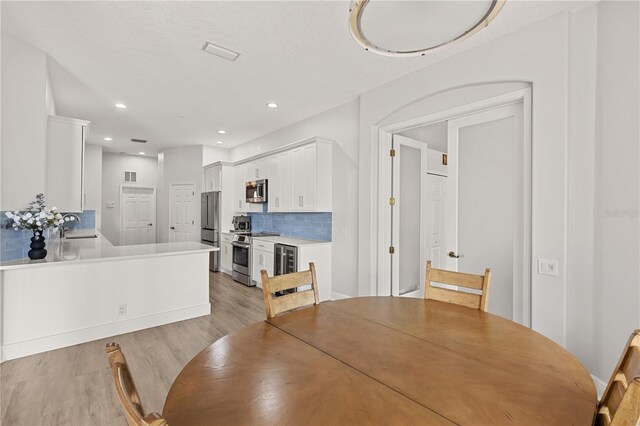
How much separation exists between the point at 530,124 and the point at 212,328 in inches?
149

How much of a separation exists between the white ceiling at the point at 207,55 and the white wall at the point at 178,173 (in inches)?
89.6

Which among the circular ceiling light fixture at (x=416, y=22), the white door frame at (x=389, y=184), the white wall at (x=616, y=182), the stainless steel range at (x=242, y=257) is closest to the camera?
the circular ceiling light fixture at (x=416, y=22)

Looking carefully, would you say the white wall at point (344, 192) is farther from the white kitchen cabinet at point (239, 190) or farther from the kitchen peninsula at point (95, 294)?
the white kitchen cabinet at point (239, 190)

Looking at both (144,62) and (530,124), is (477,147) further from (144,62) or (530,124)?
(144,62)

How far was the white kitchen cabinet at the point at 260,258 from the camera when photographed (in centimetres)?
489

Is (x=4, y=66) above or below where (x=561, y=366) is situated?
above

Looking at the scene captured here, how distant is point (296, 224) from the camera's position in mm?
5367

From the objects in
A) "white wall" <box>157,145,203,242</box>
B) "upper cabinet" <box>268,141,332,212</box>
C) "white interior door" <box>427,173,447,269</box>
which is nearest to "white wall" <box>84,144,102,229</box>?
"white wall" <box>157,145,203,242</box>

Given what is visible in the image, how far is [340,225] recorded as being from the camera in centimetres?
443

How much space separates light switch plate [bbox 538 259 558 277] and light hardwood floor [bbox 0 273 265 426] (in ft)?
10.0

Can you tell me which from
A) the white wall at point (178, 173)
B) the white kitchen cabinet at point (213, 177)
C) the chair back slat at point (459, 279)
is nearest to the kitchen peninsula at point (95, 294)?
the white kitchen cabinet at point (213, 177)

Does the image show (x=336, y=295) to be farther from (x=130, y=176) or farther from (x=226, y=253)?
(x=130, y=176)

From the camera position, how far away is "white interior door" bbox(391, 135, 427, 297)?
3.84 meters

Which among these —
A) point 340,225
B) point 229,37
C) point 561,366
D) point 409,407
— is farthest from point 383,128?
point 409,407
